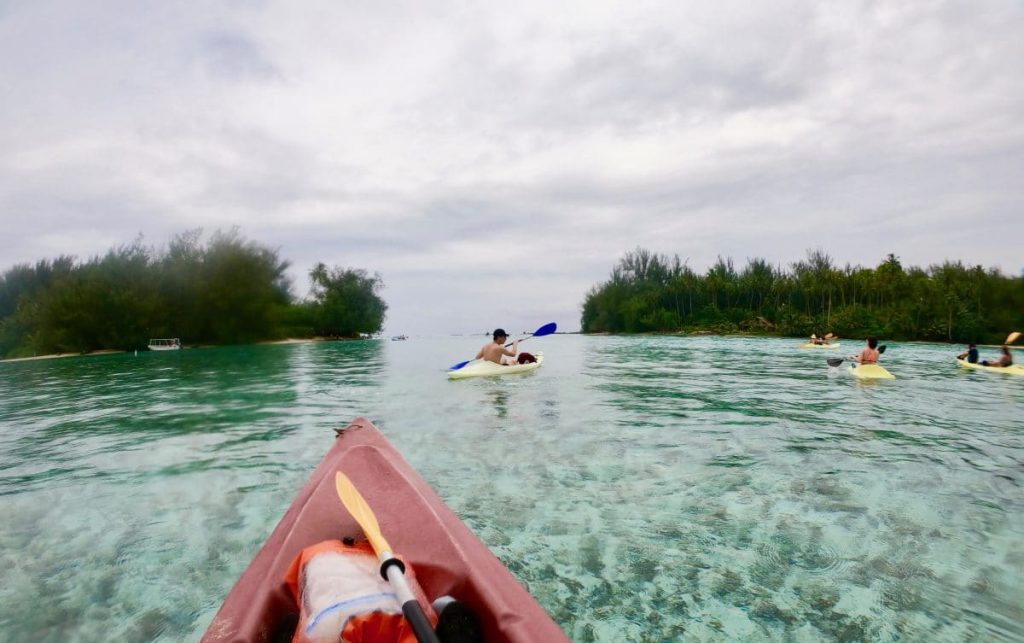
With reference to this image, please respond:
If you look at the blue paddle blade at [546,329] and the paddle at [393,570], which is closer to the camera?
the paddle at [393,570]

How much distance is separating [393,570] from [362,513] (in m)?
0.68

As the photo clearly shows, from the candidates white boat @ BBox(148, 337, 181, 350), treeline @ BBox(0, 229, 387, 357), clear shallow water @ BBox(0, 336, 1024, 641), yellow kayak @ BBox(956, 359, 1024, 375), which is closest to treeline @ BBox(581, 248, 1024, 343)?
yellow kayak @ BBox(956, 359, 1024, 375)

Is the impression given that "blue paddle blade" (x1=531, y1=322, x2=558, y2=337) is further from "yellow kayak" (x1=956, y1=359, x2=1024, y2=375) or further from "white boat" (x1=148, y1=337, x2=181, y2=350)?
"white boat" (x1=148, y1=337, x2=181, y2=350)

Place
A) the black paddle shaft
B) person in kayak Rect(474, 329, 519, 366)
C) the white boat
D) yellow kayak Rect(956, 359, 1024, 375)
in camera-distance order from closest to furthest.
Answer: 1. the black paddle shaft
2. person in kayak Rect(474, 329, 519, 366)
3. yellow kayak Rect(956, 359, 1024, 375)
4. the white boat

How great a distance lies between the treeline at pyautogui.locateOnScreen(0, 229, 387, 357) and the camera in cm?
3922

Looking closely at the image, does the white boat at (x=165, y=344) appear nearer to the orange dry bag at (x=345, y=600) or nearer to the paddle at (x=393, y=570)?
the paddle at (x=393, y=570)

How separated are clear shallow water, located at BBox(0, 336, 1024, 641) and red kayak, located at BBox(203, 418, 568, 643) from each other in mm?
691

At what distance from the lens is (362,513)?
243cm

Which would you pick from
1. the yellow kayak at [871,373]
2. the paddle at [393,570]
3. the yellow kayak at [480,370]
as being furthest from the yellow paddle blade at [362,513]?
the yellow kayak at [871,373]

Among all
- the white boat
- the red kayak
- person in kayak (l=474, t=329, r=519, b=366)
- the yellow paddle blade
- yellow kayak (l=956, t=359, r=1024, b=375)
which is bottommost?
the white boat

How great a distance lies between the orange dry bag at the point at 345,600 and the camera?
159 centimetres

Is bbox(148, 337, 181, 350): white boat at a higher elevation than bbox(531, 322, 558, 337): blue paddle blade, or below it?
below

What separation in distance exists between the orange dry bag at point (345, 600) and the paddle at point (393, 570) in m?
0.05

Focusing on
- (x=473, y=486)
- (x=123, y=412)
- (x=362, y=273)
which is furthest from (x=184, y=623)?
(x=362, y=273)
